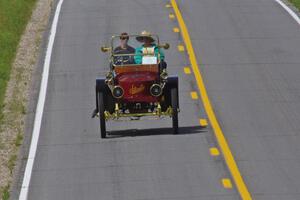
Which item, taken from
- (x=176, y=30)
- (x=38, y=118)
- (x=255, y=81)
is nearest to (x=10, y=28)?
(x=176, y=30)

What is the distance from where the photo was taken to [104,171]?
20359 mm

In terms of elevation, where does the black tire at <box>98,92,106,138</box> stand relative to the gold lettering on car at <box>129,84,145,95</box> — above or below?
below

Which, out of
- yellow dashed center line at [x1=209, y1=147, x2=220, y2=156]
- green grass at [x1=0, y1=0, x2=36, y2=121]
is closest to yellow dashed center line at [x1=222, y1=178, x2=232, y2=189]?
yellow dashed center line at [x1=209, y1=147, x2=220, y2=156]

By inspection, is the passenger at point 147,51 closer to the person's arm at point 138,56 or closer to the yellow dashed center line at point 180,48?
the person's arm at point 138,56

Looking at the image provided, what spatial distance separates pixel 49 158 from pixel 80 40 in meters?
11.2

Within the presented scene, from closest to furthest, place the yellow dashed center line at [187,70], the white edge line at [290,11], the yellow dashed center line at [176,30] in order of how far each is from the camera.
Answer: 1. the yellow dashed center line at [187,70]
2. the yellow dashed center line at [176,30]
3. the white edge line at [290,11]

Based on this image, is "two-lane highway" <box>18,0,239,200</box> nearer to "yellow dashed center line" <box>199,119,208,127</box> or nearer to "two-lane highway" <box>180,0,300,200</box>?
"yellow dashed center line" <box>199,119,208,127</box>

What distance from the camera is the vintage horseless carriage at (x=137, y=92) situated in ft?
71.3

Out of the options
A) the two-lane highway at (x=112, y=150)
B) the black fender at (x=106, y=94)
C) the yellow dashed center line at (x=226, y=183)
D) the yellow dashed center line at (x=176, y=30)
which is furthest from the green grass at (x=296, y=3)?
the yellow dashed center line at (x=226, y=183)

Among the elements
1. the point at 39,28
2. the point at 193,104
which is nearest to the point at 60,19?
the point at 39,28

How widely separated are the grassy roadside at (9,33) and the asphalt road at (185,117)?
1.14 meters

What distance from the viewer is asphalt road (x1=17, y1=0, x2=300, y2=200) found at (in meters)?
19.5

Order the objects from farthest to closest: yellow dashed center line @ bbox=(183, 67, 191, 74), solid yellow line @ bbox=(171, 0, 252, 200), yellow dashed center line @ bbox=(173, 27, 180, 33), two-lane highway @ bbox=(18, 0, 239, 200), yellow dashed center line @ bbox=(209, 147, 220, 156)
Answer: yellow dashed center line @ bbox=(173, 27, 180, 33) → yellow dashed center line @ bbox=(183, 67, 191, 74) → yellow dashed center line @ bbox=(209, 147, 220, 156) → two-lane highway @ bbox=(18, 0, 239, 200) → solid yellow line @ bbox=(171, 0, 252, 200)

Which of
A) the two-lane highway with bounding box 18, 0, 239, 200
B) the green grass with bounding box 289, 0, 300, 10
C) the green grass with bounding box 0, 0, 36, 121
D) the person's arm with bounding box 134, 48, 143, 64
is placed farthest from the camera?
the green grass with bounding box 289, 0, 300, 10
